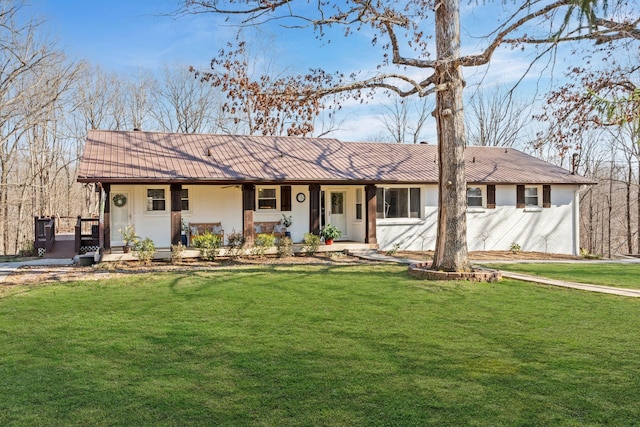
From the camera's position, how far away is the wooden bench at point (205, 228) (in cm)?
1639

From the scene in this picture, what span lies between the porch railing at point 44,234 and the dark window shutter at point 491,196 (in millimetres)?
16633

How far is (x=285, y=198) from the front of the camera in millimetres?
17609

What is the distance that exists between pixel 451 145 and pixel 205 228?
30.0ft

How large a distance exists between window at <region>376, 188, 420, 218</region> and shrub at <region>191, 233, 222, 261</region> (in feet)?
21.2

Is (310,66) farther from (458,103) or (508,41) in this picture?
(508,41)

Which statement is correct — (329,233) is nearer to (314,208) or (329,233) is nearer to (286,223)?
(314,208)

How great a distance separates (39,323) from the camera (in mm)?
6859

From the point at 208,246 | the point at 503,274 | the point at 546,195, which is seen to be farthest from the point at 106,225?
the point at 546,195

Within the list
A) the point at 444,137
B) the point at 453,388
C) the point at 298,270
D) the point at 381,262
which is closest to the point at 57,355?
the point at 453,388

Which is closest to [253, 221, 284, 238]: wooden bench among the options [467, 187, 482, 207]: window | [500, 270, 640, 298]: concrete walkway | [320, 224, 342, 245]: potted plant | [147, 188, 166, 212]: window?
[320, 224, 342, 245]: potted plant

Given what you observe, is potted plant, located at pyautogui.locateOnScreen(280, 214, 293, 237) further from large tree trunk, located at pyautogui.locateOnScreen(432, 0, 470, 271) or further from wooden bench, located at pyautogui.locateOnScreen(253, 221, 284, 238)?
large tree trunk, located at pyautogui.locateOnScreen(432, 0, 470, 271)

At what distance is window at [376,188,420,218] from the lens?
723 inches

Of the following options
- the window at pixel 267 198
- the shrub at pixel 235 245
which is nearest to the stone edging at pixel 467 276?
the shrub at pixel 235 245

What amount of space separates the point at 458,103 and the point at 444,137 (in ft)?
2.83
